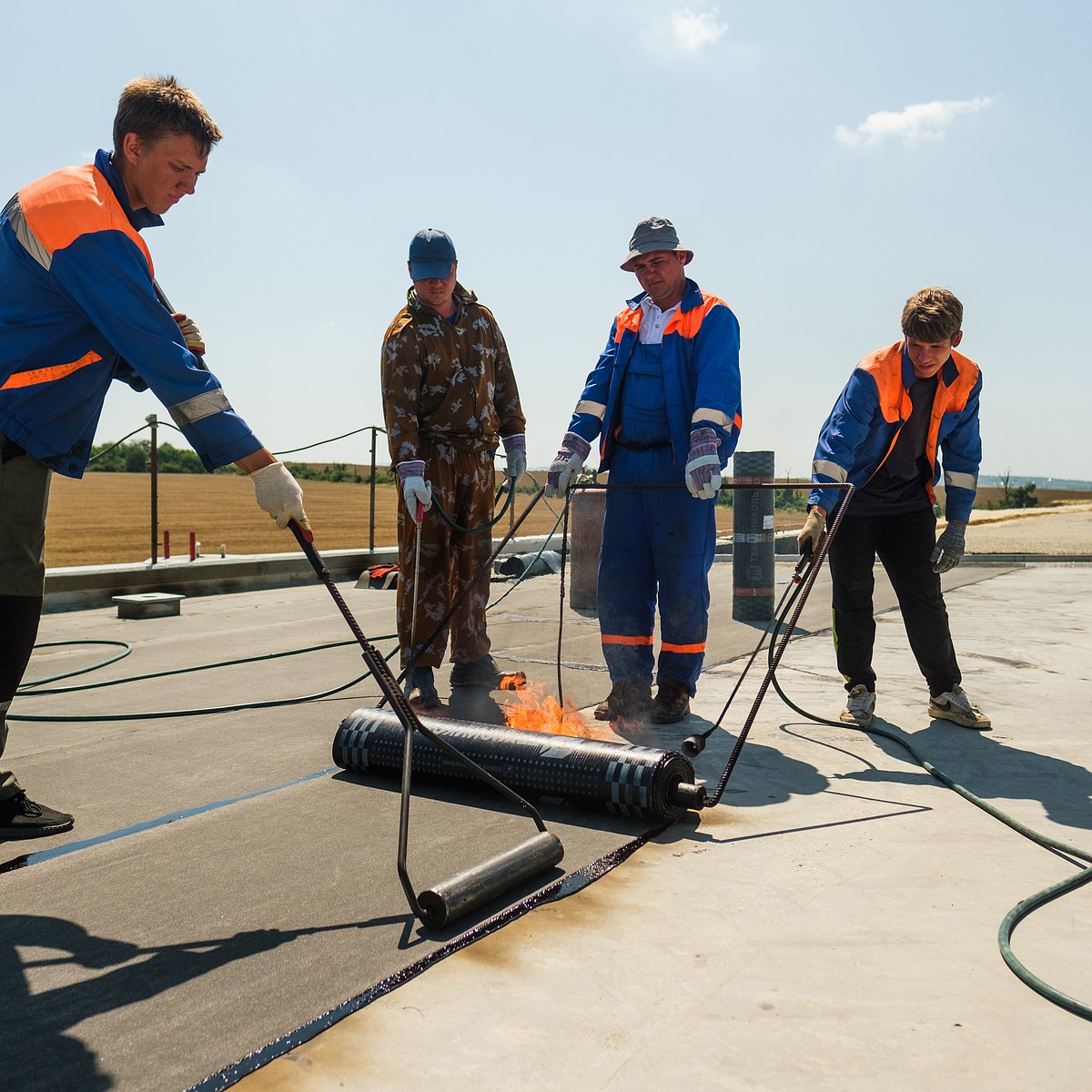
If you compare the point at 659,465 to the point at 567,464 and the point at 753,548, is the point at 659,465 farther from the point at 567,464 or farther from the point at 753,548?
the point at 753,548

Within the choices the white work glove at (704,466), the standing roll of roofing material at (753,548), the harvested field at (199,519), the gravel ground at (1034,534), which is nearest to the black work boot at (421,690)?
the white work glove at (704,466)

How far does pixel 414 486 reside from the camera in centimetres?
407

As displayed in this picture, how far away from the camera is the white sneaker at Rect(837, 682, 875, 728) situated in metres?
4.00

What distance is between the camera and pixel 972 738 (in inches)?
150

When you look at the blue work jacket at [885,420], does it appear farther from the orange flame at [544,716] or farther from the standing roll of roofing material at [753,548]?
the standing roll of roofing material at [753,548]

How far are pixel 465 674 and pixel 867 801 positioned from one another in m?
2.08

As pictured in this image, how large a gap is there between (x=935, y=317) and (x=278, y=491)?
257cm

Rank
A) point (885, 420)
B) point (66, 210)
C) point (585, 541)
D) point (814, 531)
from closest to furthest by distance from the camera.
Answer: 1. point (66, 210)
2. point (814, 531)
3. point (885, 420)
4. point (585, 541)

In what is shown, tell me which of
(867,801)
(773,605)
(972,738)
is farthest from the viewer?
(773,605)

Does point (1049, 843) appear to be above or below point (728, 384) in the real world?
below

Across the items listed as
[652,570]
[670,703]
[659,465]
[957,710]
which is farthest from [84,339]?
[957,710]

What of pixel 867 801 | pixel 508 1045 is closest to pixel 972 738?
pixel 867 801

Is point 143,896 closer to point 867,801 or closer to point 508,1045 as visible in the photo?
point 508,1045

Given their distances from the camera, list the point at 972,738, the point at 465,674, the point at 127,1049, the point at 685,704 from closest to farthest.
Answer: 1. the point at 127,1049
2. the point at 972,738
3. the point at 685,704
4. the point at 465,674
